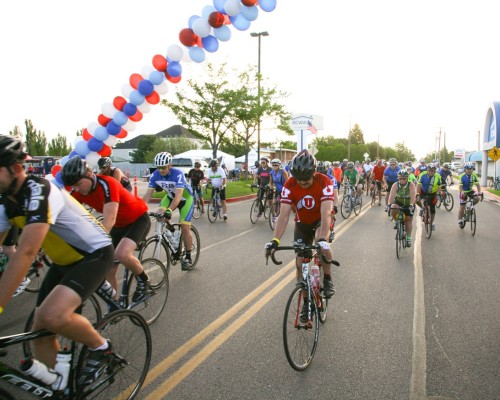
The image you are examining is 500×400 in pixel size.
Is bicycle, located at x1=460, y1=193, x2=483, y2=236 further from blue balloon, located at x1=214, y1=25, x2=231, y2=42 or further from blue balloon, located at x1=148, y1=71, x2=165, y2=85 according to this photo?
blue balloon, located at x1=148, y1=71, x2=165, y2=85

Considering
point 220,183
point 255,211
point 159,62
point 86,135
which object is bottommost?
point 255,211

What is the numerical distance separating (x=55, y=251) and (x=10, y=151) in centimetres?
Answer: 78

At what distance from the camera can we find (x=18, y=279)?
2467mm

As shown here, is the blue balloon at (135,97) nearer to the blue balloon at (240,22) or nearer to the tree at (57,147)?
the blue balloon at (240,22)

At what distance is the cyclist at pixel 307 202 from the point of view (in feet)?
14.2

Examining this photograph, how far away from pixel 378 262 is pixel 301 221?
3633 millimetres

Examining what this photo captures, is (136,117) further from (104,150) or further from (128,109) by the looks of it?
(104,150)

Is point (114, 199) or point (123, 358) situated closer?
point (123, 358)

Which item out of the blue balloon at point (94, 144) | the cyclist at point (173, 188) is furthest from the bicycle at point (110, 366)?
the blue balloon at point (94, 144)

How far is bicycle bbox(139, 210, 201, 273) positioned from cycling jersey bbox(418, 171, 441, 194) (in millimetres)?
6603

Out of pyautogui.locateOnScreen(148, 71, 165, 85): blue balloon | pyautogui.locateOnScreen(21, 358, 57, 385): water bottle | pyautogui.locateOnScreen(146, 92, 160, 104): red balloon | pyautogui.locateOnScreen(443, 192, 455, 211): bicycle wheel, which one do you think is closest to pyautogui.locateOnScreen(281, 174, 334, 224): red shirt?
pyautogui.locateOnScreen(21, 358, 57, 385): water bottle

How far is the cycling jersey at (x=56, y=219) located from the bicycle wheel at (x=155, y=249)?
297cm

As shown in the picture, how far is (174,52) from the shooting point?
11.2 meters

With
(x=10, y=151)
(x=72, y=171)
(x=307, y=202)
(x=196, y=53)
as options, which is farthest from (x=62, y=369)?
(x=196, y=53)
